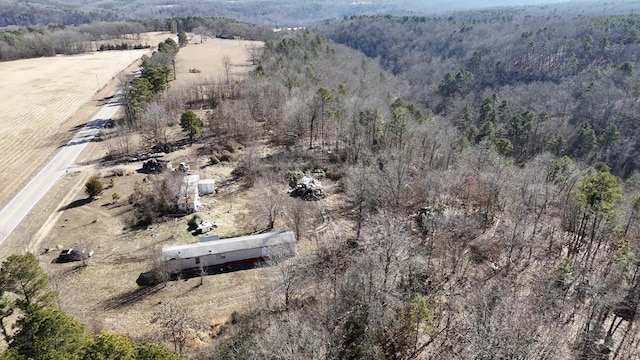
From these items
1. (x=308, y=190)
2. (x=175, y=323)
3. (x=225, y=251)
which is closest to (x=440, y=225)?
(x=308, y=190)

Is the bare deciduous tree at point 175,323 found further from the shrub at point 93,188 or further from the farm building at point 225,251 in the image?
the shrub at point 93,188

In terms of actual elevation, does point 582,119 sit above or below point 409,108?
below

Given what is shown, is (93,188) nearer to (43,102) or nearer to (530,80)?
(43,102)

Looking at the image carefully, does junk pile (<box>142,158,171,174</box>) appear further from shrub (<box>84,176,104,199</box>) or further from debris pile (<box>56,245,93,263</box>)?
debris pile (<box>56,245,93,263</box>)

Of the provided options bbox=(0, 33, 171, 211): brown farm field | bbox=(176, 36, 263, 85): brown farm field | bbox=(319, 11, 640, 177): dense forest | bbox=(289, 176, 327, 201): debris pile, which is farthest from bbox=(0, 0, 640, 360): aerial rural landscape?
bbox=(176, 36, 263, 85): brown farm field

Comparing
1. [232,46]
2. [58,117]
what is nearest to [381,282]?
[58,117]

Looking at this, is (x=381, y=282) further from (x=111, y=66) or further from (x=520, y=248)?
(x=111, y=66)
